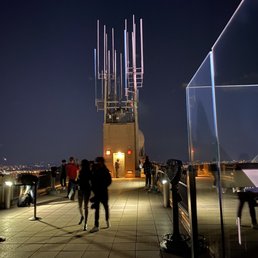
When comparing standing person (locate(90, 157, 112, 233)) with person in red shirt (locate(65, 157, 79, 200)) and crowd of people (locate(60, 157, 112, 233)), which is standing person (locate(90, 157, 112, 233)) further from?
person in red shirt (locate(65, 157, 79, 200))

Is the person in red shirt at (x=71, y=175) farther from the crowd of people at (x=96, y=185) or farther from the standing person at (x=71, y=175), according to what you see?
the crowd of people at (x=96, y=185)

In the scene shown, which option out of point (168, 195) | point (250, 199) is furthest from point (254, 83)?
point (168, 195)

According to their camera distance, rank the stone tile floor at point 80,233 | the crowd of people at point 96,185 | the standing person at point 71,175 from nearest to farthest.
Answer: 1. the stone tile floor at point 80,233
2. the crowd of people at point 96,185
3. the standing person at point 71,175

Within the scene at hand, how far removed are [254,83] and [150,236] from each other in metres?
4.03

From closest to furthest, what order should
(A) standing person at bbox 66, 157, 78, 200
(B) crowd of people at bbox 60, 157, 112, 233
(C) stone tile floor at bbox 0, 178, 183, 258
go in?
(C) stone tile floor at bbox 0, 178, 183, 258 < (B) crowd of people at bbox 60, 157, 112, 233 < (A) standing person at bbox 66, 157, 78, 200

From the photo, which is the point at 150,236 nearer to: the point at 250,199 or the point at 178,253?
the point at 178,253

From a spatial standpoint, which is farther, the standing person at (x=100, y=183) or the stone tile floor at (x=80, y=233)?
the standing person at (x=100, y=183)

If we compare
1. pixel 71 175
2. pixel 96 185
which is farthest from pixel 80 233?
pixel 71 175

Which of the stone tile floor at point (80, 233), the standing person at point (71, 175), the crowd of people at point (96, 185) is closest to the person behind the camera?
the stone tile floor at point (80, 233)

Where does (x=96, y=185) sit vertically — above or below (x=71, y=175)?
below

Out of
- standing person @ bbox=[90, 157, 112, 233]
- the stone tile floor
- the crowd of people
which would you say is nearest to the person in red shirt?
the stone tile floor

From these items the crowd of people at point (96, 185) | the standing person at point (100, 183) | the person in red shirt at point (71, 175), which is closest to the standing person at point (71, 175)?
the person in red shirt at point (71, 175)

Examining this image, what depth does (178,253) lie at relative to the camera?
545cm

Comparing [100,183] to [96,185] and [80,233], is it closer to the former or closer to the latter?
[96,185]
